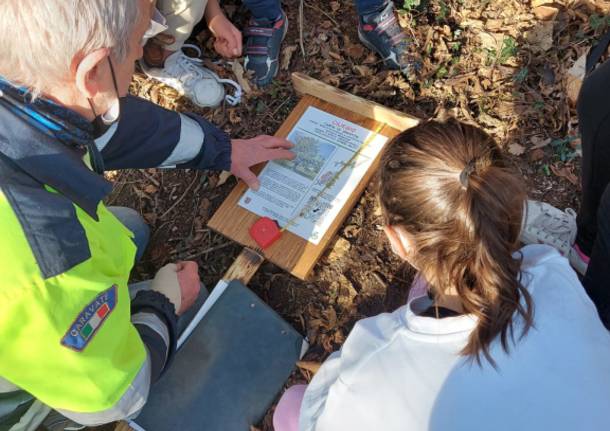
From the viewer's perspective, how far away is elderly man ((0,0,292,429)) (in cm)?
115

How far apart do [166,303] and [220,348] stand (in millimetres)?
458

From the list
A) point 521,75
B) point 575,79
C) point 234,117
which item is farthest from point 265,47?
point 575,79

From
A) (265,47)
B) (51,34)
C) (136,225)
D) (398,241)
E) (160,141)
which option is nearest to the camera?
(51,34)

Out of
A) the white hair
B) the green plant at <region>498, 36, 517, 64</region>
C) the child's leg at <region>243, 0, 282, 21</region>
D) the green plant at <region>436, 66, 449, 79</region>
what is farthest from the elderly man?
the green plant at <region>498, 36, 517, 64</region>

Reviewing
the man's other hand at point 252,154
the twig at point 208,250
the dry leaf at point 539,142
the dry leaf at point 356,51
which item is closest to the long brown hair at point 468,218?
the man's other hand at point 252,154

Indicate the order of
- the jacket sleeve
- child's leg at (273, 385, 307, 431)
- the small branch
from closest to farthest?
1. child's leg at (273, 385, 307, 431)
2. the jacket sleeve
3. the small branch

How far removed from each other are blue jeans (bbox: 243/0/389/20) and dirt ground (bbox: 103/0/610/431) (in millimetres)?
204

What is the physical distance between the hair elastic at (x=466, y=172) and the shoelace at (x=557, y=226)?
3.91 ft

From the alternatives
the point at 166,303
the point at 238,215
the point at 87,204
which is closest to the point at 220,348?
the point at 166,303

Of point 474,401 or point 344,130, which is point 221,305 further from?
point 474,401

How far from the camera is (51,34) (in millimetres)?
1118

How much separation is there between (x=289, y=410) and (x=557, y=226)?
141 cm

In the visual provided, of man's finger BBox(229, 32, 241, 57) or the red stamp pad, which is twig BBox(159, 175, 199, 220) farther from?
man's finger BBox(229, 32, 241, 57)

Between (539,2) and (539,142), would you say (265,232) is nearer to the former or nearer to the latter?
(539,142)
